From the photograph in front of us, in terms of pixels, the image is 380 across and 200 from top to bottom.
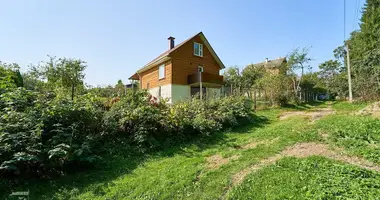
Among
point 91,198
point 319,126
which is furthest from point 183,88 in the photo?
point 91,198

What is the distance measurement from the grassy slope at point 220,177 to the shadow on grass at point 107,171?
21 mm

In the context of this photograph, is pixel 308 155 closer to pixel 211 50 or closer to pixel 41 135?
pixel 41 135

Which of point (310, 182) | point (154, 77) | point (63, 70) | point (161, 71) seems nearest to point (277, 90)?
point (161, 71)

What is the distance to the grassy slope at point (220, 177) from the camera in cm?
307

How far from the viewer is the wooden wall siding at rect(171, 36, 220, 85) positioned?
16.9 m

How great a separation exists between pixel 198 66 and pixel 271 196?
16.4 m

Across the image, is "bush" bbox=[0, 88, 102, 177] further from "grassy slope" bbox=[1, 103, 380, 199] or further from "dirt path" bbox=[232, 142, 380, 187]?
"dirt path" bbox=[232, 142, 380, 187]

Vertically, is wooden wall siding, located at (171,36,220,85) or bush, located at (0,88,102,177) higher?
wooden wall siding, located at (171,36,220,85)

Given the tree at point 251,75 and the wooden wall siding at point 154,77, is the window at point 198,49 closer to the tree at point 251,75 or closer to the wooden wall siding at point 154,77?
the wooden wall siding at point 154,77

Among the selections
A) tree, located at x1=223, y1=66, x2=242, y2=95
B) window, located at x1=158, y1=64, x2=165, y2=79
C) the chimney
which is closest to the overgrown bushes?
window, located at x1=158, y1=64, x2=165, y2=79

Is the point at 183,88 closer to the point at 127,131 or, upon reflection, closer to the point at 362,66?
the point at 127,131

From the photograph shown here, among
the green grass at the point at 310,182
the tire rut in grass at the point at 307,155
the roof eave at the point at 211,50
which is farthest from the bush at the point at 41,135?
the roof eave at the point at 211,50

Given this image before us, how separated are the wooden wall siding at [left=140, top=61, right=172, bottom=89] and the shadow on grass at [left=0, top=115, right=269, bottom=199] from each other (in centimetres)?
1026

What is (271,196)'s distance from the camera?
304 centimetres
